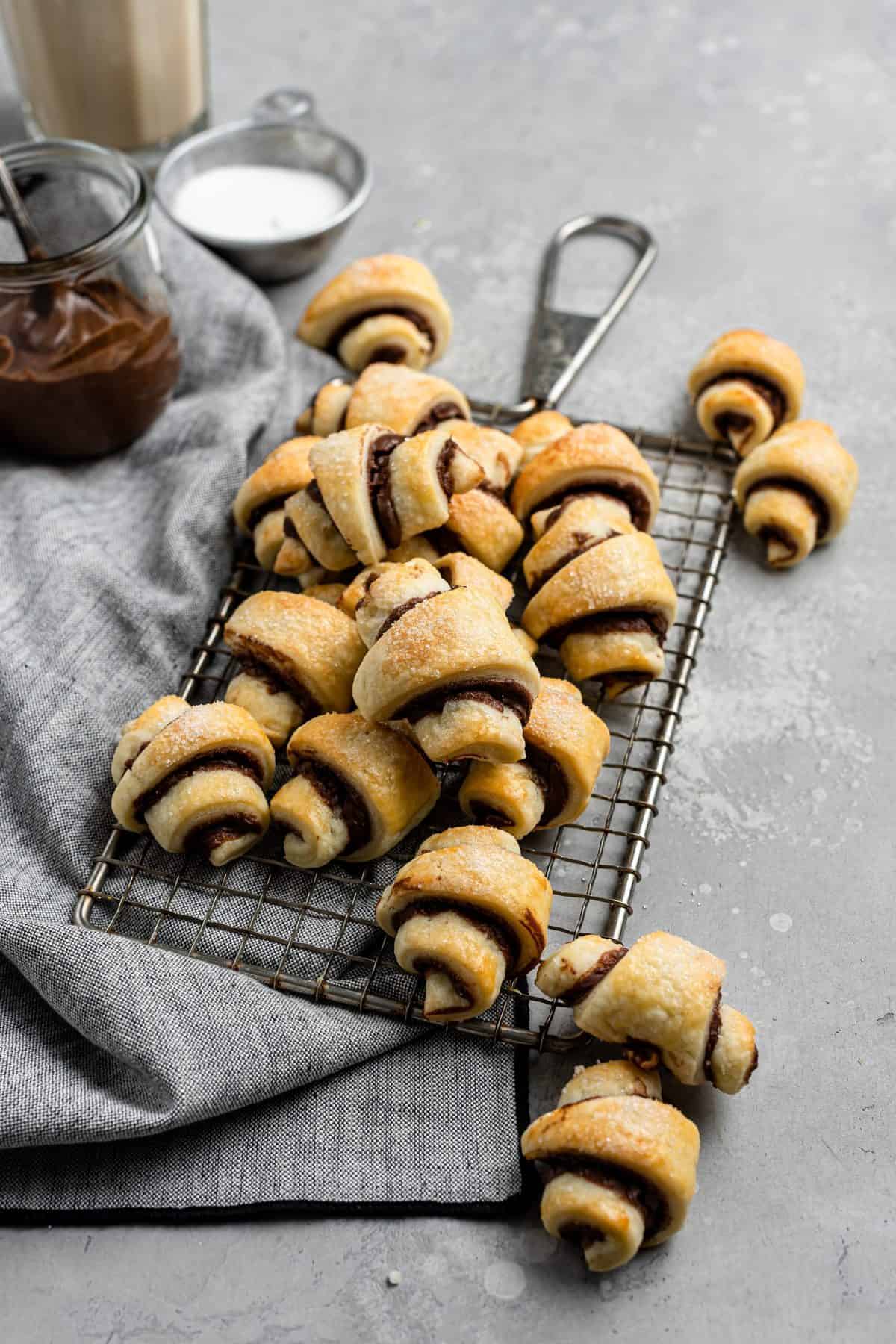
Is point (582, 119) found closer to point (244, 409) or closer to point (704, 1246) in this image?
point (244, 409)

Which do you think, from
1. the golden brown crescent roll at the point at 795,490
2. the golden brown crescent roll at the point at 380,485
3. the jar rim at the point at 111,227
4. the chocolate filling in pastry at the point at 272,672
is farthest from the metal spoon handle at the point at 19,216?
the golden brown crescent roll at the point at 795,490

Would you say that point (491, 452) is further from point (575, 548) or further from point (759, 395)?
point (759, 395)

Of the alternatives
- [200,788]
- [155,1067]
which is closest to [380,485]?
[200,788]

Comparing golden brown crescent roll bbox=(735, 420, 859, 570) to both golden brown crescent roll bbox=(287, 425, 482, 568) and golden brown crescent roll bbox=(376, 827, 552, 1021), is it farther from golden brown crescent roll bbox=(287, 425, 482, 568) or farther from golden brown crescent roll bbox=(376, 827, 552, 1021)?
golden brown crescent roll bbox=(376, 827, 552, 1021)

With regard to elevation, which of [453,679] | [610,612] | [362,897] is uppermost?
[453,679]

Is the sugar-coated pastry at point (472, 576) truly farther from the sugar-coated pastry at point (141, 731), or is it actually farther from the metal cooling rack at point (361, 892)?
the sugar-coated pastry at point (141, 731)

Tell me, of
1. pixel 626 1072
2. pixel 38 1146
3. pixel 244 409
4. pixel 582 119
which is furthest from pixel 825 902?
pixel 582 119
